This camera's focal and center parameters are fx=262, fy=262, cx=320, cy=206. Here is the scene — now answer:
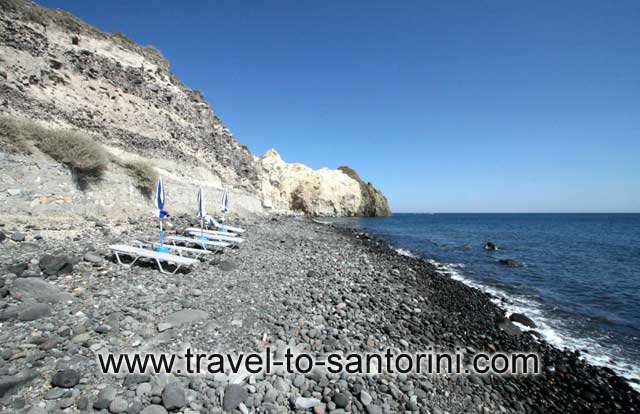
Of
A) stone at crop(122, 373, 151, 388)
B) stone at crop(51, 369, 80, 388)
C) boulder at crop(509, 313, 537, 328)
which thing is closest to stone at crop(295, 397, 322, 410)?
stone at crop(122, 373, 151, 388)

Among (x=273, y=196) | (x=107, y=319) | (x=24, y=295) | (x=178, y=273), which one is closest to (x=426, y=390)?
(x=107, y=319)

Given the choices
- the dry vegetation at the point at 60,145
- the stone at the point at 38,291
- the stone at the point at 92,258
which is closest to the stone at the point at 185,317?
the stone at the point at 38,291

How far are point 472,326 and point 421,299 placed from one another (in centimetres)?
182

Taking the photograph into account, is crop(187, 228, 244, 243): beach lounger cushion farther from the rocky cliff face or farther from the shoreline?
the rocky cliff face

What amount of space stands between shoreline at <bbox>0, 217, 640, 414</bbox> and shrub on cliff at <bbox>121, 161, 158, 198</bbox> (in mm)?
5994

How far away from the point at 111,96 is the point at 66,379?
22.4 metres

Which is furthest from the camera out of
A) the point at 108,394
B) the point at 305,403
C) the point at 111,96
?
the point at 111,96

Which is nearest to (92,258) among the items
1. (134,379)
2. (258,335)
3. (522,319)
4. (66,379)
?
(66,379)

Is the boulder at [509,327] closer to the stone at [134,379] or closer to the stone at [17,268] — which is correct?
A: the stone at [134,379]

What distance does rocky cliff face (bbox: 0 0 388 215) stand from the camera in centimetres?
1493

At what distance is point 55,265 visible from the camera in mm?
6523

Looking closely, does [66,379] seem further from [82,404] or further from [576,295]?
[576,295]

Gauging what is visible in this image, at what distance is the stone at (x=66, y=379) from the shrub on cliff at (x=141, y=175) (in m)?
14.2

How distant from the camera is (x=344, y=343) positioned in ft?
18.0
